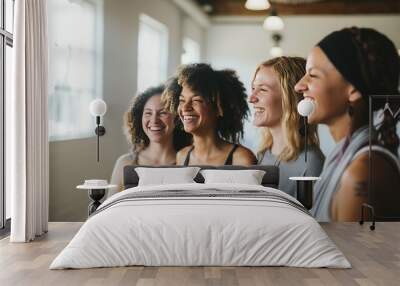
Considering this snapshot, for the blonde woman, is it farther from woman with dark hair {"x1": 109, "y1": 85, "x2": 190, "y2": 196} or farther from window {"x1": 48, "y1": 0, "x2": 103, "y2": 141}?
window {"x1": 48, "y1": 0, "x2": 103, "y2": 141}

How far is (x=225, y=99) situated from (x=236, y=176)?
3.64 ft

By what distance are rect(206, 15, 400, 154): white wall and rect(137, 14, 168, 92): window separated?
61 cm

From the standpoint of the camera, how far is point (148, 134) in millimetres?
8000

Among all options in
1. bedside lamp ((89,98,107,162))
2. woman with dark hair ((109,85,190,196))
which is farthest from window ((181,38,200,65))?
bedside lamp ((89,98,107,162))

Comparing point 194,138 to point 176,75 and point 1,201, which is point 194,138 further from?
point 1,201

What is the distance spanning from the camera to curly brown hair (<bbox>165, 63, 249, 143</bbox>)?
7914 mm

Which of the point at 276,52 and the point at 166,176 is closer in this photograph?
the point at 166,176

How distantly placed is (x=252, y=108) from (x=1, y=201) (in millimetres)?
3176

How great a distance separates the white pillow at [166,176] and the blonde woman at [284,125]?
3.22 feet

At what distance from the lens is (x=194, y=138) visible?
795cm

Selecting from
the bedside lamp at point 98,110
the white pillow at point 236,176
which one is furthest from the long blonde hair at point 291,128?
the bedside lamp at point 98,110

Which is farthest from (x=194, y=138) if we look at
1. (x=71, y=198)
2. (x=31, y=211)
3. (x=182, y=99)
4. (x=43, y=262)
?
(x=43, y=262)

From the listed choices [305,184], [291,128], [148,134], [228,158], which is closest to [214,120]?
[228,158]

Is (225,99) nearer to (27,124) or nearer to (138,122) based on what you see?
(138,122)
